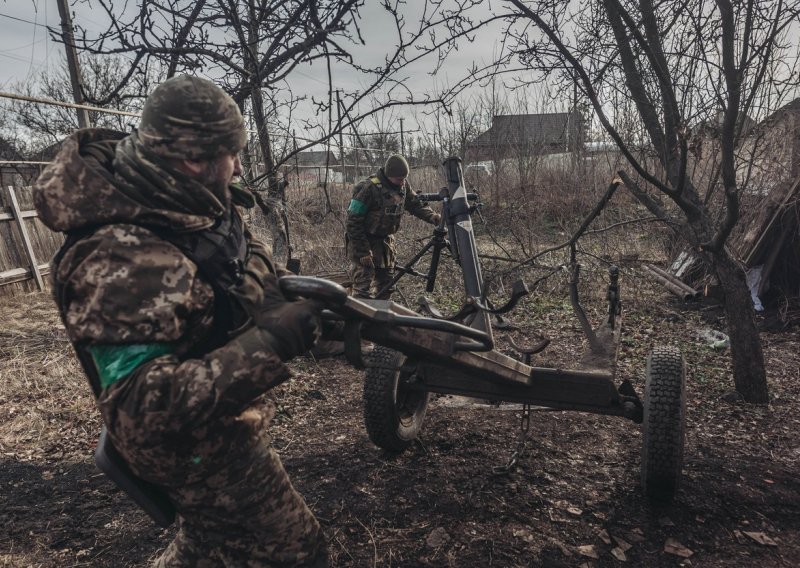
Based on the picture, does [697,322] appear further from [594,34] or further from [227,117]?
[227,117]

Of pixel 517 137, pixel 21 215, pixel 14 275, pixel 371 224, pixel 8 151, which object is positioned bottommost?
pixel 14 275

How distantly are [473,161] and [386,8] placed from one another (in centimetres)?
917

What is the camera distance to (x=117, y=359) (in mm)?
1363

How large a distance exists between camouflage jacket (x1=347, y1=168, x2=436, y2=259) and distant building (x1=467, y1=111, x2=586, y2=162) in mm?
7190

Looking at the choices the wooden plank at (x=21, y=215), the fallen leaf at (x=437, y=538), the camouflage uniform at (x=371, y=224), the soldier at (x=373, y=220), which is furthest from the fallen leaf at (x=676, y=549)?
the wooden plank at (x=21, y=215)

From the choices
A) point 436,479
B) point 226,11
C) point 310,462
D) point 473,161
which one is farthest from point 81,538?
point 473,161

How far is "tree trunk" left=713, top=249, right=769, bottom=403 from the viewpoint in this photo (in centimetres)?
389

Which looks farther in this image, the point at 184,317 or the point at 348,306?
the point at 348,306

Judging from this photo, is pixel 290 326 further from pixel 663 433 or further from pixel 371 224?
pixel 371 224

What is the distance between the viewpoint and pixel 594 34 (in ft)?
12.7

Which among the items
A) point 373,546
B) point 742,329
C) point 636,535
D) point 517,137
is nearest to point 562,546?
point 636,535

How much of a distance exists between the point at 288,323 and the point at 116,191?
23.6 inches

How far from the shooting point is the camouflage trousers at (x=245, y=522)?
1.64m

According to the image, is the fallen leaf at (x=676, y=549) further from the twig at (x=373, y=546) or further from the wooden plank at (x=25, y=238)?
the wooden plank at (x=25, y=238)
